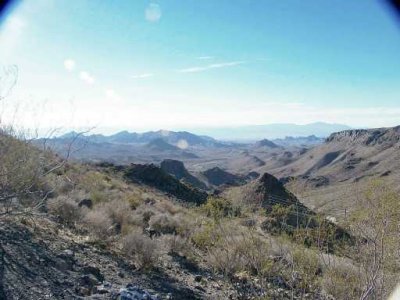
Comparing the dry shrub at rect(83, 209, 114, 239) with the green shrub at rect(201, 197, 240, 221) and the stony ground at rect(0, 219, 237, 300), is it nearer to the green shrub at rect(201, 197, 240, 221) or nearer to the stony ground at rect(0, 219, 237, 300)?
the stony ground at rect(0, 219, 237, 300)

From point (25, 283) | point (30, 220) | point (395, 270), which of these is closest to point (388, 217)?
point (395, 270)

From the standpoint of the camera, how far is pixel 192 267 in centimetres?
1072

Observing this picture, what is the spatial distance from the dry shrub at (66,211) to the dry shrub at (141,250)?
188cm

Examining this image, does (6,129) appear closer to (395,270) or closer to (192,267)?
(192,267)

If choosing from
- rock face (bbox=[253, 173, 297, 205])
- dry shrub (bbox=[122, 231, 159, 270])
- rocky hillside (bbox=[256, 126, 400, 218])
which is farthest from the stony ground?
rocky hillside (bbox=[256, 126, 400, 218])

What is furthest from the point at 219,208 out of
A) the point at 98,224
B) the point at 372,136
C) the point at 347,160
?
the point at 372,136

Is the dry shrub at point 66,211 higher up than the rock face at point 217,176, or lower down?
higher up

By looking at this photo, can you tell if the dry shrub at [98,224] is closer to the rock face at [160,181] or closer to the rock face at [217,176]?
the rock face at [160,181]

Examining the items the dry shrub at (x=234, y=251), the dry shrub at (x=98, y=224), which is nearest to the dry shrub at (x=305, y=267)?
the dry shrub at (x=234, y=251)

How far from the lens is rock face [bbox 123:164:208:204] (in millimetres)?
32572

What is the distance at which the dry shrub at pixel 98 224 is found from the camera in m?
11.0

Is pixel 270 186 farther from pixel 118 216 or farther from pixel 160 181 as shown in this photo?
pixel 118 216

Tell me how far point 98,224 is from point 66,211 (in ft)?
3.00

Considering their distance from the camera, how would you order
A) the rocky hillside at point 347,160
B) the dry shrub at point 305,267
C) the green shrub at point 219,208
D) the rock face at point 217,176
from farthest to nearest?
1. the rock face at point 217,176
2. the rocky hillside at point 347,160
3. the green shrub at point 219,208
4. the dry shrub at point 305,267
